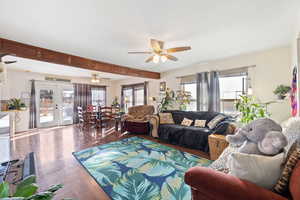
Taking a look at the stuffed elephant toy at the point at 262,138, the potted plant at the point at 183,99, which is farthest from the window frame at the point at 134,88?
the stuffed elephant toy at the point at 262,138

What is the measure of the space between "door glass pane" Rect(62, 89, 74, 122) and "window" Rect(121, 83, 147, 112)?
248 centimetres

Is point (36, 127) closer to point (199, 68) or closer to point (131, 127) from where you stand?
point (131, 127)

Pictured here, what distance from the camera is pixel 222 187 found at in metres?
0.99

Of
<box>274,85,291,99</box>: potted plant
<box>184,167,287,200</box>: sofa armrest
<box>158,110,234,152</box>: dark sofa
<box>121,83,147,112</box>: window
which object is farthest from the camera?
<box>121,83,147,112</box>: window

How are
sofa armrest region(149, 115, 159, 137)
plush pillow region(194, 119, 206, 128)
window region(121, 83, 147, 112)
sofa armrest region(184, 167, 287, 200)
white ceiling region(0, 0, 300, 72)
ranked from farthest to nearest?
window region(121, 83, 147, 112) < sofa armrest region(149, 115, 159, 137) < plush pillow region(194, 119, 206, 128) < white ceiling region(0, 0, 300, 72) < sofa armrest region(184, 167, 287, 200)

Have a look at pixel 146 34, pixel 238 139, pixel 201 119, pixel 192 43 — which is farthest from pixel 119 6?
pixel 201 119

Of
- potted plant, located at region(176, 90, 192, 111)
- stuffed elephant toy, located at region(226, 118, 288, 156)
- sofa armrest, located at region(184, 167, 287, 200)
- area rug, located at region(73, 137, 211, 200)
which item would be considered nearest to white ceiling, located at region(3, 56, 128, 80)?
area rug, located at region(73, 137, 211, 200)

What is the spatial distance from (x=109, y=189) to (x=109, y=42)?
99.0 inches

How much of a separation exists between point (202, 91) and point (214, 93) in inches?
14.8

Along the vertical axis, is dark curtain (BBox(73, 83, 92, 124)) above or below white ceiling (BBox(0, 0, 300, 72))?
below

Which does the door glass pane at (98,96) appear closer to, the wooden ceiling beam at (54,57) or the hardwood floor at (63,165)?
the wooden ceiling beam at (54,57)

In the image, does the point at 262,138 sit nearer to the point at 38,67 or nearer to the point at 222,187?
the point at 222,187

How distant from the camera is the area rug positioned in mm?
1724

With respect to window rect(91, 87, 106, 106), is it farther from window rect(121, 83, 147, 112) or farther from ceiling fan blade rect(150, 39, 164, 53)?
ceiling fan blade rect(150, 39, 164, 53)
